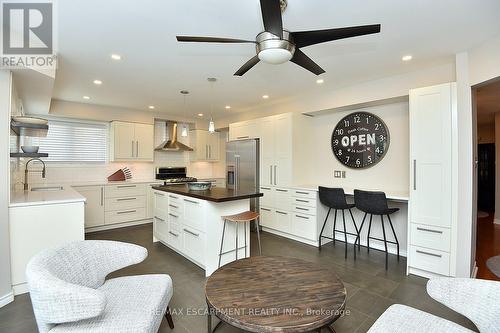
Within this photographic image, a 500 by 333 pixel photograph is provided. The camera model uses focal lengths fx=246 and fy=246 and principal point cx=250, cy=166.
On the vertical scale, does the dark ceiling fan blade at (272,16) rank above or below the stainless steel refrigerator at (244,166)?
above

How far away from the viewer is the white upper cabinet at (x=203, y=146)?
6.45 metres

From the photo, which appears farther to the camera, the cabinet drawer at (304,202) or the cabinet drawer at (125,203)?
the cabinet drawer at (125,203)

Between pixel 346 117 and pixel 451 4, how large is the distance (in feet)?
7.46

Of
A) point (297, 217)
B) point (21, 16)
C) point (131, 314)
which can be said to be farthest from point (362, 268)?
point (21, 16)

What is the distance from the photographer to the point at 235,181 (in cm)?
520

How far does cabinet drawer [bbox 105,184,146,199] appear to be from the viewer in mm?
4846

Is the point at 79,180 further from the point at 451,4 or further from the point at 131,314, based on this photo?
the point at 451,4

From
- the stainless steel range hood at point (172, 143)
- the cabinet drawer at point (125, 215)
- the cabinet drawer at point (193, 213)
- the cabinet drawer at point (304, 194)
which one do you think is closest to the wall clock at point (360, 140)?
the cabinet drawer at point (304, 194)

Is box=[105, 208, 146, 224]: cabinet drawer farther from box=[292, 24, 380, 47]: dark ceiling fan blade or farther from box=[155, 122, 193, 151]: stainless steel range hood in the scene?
box=[292, 24, 380, 47]: dark ceiling fan blade

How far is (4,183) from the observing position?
2264 mm

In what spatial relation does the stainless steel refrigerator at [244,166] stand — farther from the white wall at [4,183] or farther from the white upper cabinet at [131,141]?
the white wall at [4,183]

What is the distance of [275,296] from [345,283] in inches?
58.8

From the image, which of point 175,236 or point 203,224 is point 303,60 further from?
point 175,236

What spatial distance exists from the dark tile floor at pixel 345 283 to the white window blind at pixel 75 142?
2463 mm
